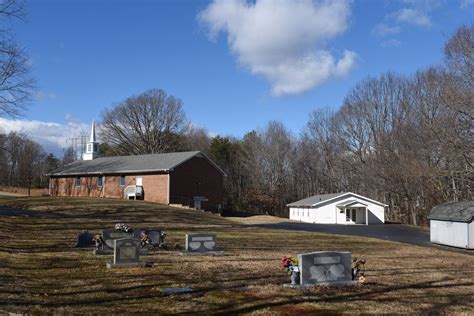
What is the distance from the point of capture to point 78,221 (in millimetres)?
27734

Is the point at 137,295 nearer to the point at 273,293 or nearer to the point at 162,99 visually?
the point at 273,293

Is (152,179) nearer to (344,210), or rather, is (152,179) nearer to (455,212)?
(344,210)

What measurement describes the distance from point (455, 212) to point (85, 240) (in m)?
21.1

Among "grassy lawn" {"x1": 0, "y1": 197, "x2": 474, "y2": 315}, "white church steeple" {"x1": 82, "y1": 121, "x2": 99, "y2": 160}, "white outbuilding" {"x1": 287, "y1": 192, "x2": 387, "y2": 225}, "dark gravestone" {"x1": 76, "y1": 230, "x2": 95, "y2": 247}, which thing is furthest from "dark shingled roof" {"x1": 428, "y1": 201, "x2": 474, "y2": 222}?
"white church steeple" {"x1": 82, "y1": 121, "x2": 99, "y2": 160}

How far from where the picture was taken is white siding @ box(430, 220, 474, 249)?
27.2 metres

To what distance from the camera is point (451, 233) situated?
2850cm

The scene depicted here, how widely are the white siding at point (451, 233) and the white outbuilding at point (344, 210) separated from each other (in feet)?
72.3

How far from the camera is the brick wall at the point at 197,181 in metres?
49.7

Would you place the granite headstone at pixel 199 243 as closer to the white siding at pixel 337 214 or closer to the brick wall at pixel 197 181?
the brick wall at pixel 197 181

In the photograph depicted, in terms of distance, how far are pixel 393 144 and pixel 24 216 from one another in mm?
45048

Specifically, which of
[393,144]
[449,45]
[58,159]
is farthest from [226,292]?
[58,159]

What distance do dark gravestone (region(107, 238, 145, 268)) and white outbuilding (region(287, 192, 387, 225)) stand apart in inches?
1603

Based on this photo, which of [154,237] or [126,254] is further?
[154,237]

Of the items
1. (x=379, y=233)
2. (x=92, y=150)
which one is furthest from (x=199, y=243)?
(x=92, y=150)
